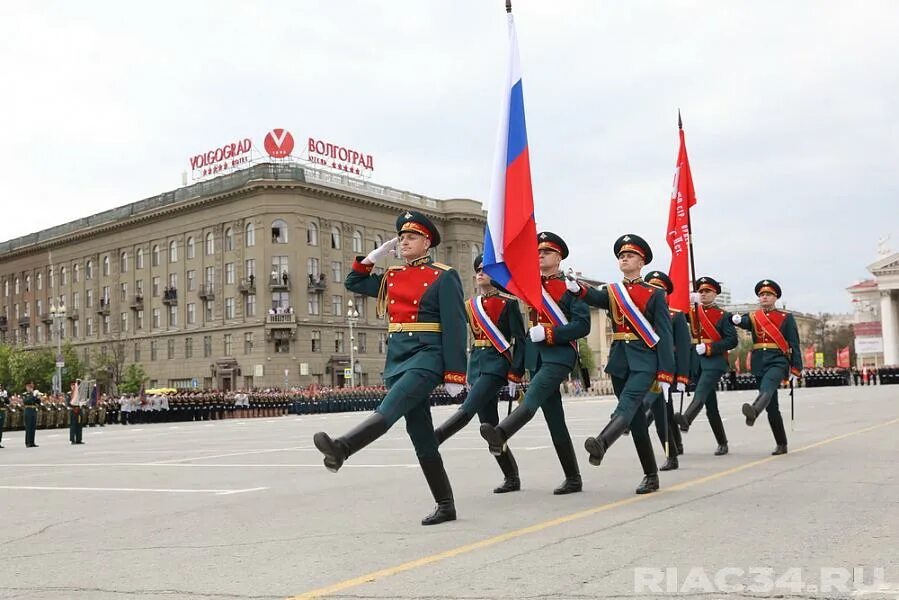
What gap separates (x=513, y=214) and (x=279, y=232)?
6608 centimetres

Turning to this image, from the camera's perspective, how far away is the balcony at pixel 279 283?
72250 millimetres

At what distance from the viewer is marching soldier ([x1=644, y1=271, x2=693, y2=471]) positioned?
972 centimetres

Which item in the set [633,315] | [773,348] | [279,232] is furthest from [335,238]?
[633,315]

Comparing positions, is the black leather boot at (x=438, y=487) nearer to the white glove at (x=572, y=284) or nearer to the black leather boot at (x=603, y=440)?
the black leather boot at (x=603, y=440)

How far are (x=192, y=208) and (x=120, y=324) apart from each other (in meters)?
15.1

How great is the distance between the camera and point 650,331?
871 centimetres

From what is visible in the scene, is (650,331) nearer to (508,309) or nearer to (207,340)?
(508,309)

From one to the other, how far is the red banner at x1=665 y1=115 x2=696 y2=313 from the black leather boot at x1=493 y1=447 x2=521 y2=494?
4.23 meters

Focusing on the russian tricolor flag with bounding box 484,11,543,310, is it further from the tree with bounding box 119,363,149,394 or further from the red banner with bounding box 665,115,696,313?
the tree with bounding box 119,363,149,394

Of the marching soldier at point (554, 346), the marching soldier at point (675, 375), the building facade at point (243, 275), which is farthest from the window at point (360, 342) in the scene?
the marching soldier at point (554, 346)

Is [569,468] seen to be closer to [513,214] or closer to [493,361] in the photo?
[493,361]

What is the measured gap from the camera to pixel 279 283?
238 feet

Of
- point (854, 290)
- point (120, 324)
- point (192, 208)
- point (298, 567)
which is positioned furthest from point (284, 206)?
point (854, 290)

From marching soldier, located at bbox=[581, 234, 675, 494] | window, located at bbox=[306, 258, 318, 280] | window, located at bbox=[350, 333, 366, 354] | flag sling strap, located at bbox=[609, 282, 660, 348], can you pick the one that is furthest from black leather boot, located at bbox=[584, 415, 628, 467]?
window, located at bbox=[350, 333, 366, 354]
